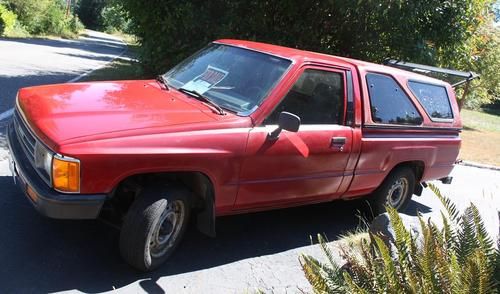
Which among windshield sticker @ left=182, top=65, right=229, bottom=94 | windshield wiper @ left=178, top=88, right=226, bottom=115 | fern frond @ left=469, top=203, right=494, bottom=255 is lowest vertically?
fern frond @ left=469, top=203, right=494, bottom=255

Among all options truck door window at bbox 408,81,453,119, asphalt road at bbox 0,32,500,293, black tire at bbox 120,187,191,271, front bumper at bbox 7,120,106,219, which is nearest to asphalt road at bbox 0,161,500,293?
asphalt road at bbox 0,32,500,293

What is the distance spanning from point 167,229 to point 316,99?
74.1 inches

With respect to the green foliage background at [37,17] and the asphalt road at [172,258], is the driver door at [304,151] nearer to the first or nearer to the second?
the asphalt road at [172,258]

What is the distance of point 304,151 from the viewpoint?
4512 mm

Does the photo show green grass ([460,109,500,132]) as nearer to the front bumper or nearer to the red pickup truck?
the red pickup truck

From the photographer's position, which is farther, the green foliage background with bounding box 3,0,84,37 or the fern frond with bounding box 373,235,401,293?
the green foliage background with bounding box 3,0,84,37

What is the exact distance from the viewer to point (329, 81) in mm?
4922

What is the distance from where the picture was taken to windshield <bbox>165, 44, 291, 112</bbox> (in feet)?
14.5

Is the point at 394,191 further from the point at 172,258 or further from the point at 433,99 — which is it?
the point at 172,258

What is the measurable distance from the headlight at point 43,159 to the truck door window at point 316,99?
182cm

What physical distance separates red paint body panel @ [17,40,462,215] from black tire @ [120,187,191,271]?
0.21m

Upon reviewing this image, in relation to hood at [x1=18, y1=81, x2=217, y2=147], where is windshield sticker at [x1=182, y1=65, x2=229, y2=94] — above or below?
above

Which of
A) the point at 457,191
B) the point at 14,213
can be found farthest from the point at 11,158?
the point at 457,191

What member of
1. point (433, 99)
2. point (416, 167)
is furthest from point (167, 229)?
point (433, 99)
